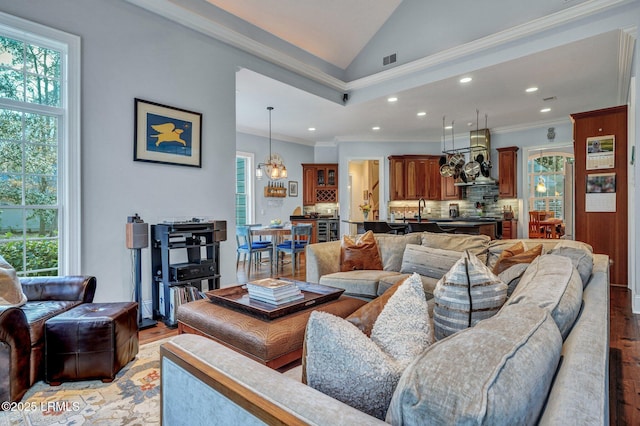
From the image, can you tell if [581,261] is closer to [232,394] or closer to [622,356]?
[622,356]

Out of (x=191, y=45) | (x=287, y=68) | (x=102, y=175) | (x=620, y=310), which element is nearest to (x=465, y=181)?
(x=620, y=310)

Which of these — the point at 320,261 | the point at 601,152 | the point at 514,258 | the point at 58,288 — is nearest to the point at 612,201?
the point at 601,152

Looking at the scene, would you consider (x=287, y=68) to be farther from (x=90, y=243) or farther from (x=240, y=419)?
(x=240, y=419)

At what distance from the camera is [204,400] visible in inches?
34.9

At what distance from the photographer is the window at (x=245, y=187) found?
762 cm

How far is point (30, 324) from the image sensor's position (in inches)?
80.8

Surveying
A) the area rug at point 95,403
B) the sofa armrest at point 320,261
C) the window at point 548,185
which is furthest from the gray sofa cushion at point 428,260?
the window at point 548,185

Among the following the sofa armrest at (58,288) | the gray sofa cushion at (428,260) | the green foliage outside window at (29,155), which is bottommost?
the sofa armrest at (58,288)

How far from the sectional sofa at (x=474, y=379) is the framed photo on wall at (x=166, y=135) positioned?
2.90m

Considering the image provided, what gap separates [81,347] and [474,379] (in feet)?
7.99

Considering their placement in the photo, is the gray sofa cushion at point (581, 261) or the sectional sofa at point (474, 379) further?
the gray sofa cushion at point (581, 261)

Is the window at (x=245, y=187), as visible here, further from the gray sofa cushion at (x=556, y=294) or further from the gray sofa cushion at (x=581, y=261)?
the gray sofa cushion at (x=556, y=294)

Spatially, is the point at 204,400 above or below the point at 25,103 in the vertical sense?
below

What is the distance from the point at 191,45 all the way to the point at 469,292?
12.6ft
